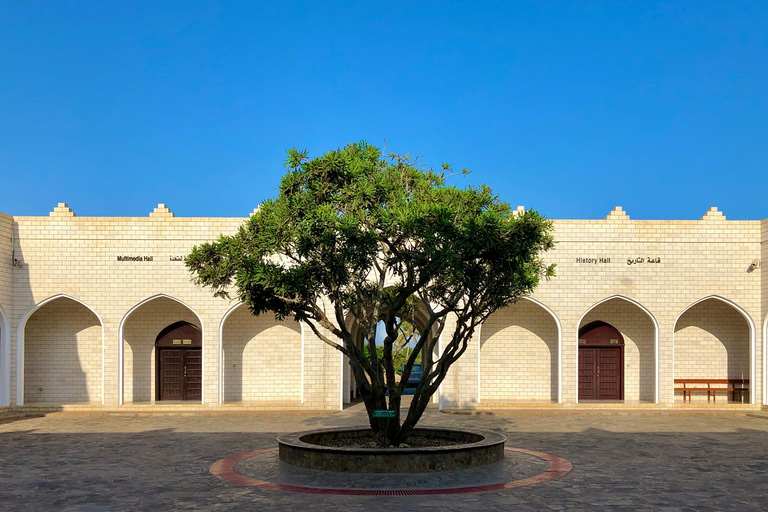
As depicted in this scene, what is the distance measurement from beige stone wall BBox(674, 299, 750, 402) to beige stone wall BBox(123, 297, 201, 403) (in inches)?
563

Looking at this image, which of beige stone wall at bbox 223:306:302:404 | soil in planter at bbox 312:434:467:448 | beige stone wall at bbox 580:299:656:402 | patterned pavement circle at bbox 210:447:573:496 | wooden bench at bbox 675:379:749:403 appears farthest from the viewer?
beige stone wall at bbox 580:299:656:402

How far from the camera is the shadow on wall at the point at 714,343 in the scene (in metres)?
22.6

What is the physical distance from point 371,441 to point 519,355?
1109 centimetres

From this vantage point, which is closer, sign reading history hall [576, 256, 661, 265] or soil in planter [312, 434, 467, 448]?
soil in planter [312, 434, 467, 448]

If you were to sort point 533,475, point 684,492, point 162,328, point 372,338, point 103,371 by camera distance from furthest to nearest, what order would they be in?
1. point 162,328
2. point 103,371
3. point 372,338
4. point 533,475
5. point 684,492

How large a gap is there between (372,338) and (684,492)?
4771 millimetres

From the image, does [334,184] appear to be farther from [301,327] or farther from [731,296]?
[731,296]

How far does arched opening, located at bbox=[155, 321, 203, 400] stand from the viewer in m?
22.5

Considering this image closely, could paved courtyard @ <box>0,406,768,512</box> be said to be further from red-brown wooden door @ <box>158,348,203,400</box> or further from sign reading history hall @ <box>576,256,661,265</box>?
sign reading history hall @ <box>576,256,661,265</box>

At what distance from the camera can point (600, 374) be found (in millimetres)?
22844

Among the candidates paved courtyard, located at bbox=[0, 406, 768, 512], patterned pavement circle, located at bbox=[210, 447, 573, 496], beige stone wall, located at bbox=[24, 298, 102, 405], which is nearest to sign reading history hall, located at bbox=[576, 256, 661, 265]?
paved courtyard, located at bbox=[0, 406, 768, 512]

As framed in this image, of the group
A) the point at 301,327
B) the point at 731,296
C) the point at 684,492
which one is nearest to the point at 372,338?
the point at 684,492

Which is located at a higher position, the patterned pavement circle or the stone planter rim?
the stone planter rim

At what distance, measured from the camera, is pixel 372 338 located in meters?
11.7
